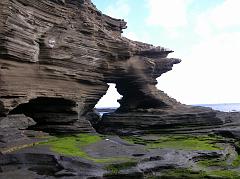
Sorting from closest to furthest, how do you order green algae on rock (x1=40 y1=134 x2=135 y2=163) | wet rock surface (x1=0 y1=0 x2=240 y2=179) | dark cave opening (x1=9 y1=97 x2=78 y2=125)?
wet rock surface (x1=0 y1=0 x2=240 y2=179) → green algae on rock (x1=40 y1=134 x2=135 y2=163) → dark cave opening (x1=9 y1=97 x2=78 y2=125)

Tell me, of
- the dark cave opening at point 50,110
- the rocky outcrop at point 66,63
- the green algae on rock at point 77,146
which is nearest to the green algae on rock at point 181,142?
the green algae on rock at point 77,146

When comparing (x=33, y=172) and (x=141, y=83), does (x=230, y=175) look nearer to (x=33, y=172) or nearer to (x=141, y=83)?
(x=33, y=172)

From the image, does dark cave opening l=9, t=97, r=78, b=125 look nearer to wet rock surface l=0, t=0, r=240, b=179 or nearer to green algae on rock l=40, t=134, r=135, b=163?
wet rock surface l=0, t=0, r=240, b=179

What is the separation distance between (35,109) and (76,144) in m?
9.27

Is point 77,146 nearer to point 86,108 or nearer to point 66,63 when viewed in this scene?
point 66,63

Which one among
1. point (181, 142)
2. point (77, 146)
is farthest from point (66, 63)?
point (181, 142)

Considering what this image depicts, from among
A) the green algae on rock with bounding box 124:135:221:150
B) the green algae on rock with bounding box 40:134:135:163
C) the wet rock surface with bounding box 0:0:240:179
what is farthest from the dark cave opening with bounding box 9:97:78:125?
the green algae on rock with bounding box 124:135:221:150

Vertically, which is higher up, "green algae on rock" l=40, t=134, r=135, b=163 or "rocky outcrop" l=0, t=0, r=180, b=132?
"rocky outcrop" l=0, t=0, r=180, b=132

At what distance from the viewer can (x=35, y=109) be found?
129 ft

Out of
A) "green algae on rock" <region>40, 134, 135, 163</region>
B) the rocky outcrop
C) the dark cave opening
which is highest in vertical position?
the rocky outcrop

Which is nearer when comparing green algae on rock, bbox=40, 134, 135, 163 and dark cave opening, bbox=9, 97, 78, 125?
green algae on rock, bbox=40, 134, 135, 163

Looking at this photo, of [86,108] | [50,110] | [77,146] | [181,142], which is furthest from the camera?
[86,108]

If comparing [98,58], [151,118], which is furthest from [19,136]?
[151,118]

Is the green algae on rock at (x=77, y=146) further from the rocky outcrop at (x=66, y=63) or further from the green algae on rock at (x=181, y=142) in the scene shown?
the green algae on rock at (x=181, y=142)
